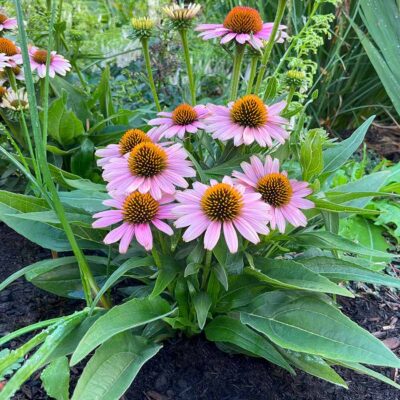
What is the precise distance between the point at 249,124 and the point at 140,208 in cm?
27

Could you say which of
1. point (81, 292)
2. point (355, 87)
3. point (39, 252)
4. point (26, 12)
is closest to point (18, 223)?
point (81, 292)

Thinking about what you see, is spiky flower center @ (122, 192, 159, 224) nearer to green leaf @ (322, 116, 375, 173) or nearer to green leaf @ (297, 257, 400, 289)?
green leaf @ (297, 257, 400, 289)

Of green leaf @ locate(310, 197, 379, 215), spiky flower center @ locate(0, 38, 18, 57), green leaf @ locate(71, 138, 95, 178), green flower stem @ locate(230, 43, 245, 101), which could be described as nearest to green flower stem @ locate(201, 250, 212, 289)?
green leaf @ locate(310, 197, 379, 215)

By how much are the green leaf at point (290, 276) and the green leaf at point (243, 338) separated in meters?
0.11

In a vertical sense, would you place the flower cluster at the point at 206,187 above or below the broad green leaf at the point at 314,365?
above

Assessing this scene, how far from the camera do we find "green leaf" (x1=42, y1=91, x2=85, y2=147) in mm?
1435

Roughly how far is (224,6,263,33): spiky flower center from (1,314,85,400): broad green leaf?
2.17 feet

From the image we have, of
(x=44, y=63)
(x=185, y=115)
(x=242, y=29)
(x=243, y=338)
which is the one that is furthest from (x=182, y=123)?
(x=44, y=63)

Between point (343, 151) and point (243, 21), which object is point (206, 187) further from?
point (343, 151)

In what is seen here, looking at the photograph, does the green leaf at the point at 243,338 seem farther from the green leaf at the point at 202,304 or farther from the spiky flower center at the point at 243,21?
the spiky flower center at the point at 243,21

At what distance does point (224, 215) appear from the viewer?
89 cm

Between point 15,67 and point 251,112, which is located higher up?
point 251,112

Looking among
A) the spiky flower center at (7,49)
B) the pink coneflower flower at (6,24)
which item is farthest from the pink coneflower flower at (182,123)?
the pink coneflower flower at (6,24)

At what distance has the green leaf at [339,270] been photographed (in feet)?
3.35
